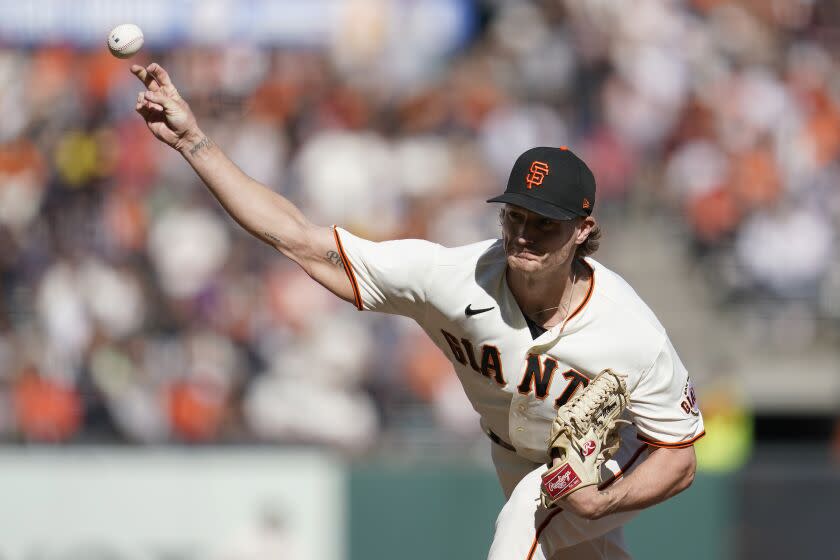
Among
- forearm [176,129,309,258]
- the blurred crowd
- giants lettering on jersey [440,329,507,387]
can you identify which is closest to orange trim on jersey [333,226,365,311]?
forearm [176,129,309,258]

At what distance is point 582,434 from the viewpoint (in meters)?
4.37

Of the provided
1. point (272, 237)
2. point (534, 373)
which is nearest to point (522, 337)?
point (534, 373)

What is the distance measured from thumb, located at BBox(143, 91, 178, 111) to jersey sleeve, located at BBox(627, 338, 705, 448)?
6.05 feet

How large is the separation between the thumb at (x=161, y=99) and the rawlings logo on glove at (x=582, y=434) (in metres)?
1.68

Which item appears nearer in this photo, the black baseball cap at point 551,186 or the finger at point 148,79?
the black baseball cap at point 551,186

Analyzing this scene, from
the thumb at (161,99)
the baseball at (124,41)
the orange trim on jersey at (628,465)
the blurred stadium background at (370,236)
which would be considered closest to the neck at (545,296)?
the orange trim on jersey at (628,465)

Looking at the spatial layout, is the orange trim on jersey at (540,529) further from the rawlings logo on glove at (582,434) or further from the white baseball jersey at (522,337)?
the rawlings logo on glove at (582,434)

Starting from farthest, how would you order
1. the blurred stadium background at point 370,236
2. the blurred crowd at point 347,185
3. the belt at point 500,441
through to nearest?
the blurred crowd at point 347,185, the blurred stadium background at point 370,236, the belt at point 500,441

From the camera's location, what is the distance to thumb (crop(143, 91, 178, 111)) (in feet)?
15.1

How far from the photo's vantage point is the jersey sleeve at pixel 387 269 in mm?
4680

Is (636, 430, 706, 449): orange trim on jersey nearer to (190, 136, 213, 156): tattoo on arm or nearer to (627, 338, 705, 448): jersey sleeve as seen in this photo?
(627, 338, 705, 448): jersey sleeve

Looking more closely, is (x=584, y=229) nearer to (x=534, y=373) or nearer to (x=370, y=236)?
(x=534, y=373)

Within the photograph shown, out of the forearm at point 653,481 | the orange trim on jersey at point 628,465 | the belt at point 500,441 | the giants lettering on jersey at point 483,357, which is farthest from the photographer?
the belt at point 500,441

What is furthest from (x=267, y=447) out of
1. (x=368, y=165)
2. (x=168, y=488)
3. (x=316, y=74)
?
(x=316, y=74)
